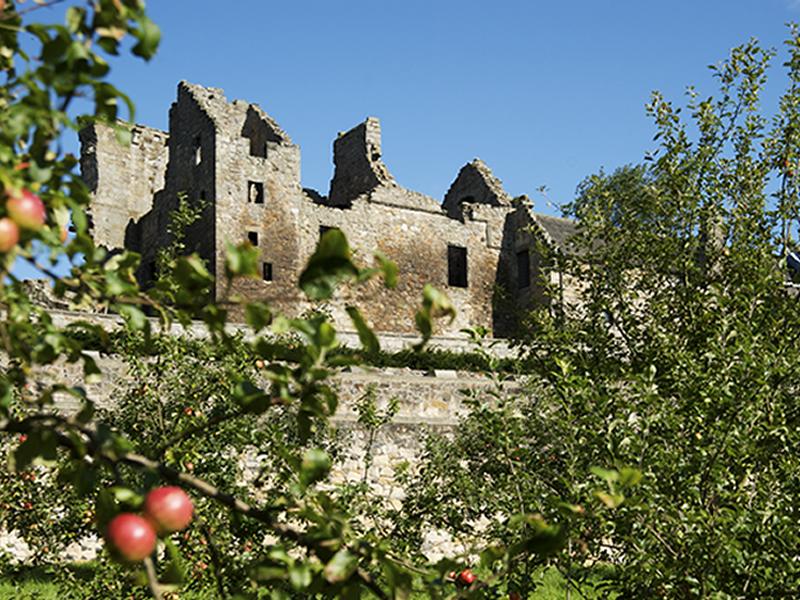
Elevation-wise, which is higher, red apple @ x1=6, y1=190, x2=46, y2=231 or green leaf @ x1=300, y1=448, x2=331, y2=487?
red apple @ x1=6, y1=190, x2=46, y2=231

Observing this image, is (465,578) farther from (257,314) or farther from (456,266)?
(456,266)

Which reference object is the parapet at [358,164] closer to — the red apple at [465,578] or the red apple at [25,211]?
the red apple at [465,578]

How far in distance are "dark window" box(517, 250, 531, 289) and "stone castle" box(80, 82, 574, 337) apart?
0.04m

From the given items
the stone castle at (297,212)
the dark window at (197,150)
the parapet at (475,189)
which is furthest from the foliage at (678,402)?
the parapet at (475,189)

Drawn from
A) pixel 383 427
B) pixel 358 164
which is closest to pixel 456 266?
pixel 358 164

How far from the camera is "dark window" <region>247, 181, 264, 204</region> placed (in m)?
28.7

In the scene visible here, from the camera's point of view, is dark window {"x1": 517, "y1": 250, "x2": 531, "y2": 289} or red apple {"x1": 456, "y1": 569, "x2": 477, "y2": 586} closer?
red apple {"x1": 456, "y1": 569, "x2": 477, "y2": 586}

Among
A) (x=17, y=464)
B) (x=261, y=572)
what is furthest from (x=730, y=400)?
(x=17, y=464)

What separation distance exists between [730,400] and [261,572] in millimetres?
3451

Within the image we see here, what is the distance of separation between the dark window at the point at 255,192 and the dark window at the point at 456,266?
7.36 metres

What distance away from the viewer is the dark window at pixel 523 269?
3306cm

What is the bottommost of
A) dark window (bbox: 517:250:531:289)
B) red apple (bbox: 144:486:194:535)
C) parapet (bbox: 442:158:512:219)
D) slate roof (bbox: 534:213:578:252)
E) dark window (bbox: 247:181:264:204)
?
red apple (bbox: 144:486:194:535)

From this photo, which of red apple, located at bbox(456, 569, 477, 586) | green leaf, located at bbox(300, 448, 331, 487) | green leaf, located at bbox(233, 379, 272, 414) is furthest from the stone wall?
green leaf, located at bbox(233, 379, 272, 414)

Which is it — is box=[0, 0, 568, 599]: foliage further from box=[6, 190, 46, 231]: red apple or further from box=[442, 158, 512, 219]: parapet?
box=[442, 158, 512, 219]: parapet
